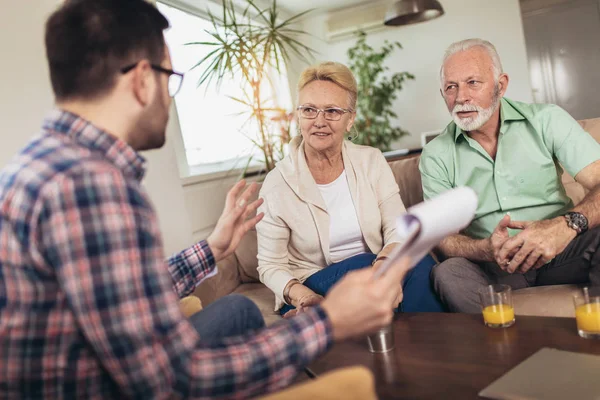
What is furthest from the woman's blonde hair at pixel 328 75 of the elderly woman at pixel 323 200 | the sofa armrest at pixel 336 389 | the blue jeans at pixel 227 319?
the sofa armrest at pixel 336 389

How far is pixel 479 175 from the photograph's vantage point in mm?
2088

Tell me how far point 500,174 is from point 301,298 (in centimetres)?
88

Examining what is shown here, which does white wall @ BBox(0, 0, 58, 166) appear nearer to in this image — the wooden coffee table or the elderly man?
the wooden coffee table

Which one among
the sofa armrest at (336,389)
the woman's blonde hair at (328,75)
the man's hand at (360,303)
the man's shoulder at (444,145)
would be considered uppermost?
the woman's blonde hair at (328,75)

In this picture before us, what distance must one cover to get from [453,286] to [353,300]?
3.67 feet

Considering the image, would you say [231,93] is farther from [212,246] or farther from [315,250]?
[212,246]

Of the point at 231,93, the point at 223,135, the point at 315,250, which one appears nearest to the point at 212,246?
the point at 315,250

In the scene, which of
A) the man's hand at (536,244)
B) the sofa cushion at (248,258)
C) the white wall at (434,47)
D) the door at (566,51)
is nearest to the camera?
the man's hand at (536,244)

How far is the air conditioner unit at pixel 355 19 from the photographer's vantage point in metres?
5.67

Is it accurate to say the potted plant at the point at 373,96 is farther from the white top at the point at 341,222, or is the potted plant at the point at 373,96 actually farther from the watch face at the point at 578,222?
the watch face at the point at 578,222

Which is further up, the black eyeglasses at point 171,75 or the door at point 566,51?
the door at point 566,51

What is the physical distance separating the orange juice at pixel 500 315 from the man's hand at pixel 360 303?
2.20ft

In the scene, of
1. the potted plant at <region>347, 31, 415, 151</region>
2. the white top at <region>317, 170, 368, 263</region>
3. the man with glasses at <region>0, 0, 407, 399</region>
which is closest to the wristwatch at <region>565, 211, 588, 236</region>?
the white top at <region>317, 170, 368, 263</region>

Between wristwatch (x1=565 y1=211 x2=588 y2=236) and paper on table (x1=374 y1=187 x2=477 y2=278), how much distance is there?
1.08 meters
